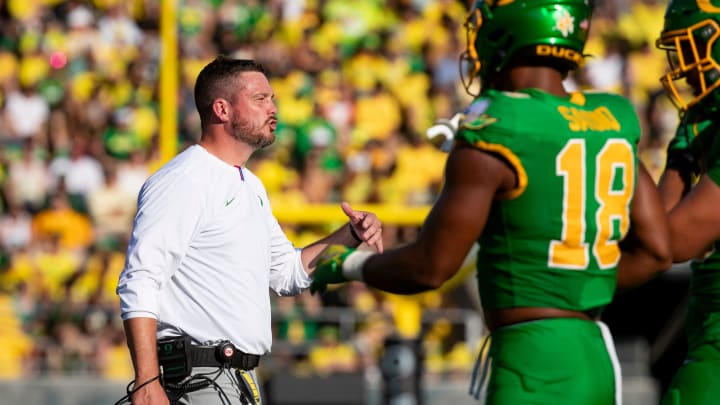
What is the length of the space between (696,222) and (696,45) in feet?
2.55

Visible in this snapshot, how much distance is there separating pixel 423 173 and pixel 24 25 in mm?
5061

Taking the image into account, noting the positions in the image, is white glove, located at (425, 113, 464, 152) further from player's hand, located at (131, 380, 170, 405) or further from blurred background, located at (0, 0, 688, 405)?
blurred background, located at (0, 0, 688, 405)

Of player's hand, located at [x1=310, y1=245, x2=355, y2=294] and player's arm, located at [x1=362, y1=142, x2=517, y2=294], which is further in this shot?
player's hand, located at [x1=310, y1=245, x2=355, y2=294]

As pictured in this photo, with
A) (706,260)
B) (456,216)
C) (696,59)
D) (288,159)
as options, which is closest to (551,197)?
(456,216)

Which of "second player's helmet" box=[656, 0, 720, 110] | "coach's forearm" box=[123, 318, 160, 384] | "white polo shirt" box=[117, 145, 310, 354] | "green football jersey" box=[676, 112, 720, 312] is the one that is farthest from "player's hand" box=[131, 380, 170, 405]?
"second player's helmet" box=[656, 0, 720, 110]

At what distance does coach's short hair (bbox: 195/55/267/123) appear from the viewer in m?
4.70

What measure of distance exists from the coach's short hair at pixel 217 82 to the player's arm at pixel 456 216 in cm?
127

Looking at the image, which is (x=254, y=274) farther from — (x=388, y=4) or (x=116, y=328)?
(x=388, y=4)

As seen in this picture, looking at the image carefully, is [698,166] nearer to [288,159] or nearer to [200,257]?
[200,257]

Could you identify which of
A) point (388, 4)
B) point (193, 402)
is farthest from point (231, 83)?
point (388, 4)

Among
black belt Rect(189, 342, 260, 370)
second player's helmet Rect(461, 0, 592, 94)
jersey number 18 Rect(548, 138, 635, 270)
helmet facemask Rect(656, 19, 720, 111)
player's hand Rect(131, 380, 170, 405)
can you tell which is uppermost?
second player's helmet Rect(461, 0, 592, 94)

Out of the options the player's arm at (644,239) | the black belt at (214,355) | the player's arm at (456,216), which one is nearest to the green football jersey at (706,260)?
the player's arm at (644,239)

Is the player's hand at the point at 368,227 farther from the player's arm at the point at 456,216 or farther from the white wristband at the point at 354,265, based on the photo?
the player's arm at the point at 456,216

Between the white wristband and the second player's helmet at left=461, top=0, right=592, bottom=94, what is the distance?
2.11ft
